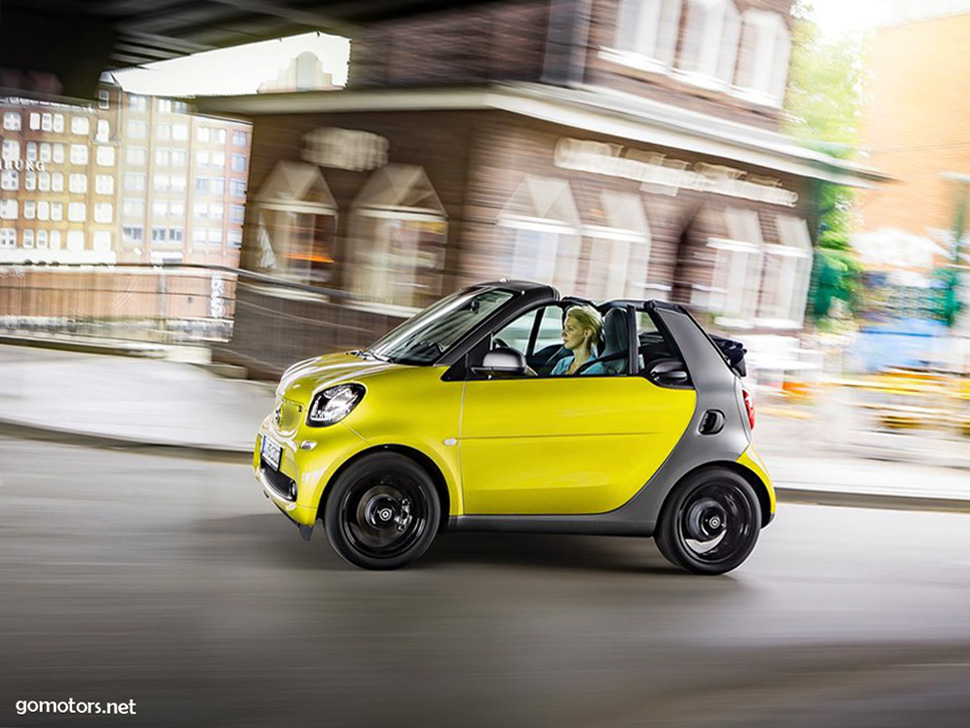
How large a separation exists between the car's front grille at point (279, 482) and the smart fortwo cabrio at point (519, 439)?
2 centimetres

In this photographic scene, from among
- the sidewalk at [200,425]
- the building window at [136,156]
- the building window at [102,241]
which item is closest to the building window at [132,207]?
the building window at [136,156]

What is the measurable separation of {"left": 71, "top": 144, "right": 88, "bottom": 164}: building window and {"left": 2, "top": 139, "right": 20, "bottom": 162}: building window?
32.4 inches

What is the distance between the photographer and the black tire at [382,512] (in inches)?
245

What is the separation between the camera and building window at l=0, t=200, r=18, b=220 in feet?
57.5

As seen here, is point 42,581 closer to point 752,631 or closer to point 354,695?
point 354,695

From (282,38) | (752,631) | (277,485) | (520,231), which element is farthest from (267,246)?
(752,631)

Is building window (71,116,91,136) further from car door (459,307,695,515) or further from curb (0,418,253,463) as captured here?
car door (459,307,695,515)

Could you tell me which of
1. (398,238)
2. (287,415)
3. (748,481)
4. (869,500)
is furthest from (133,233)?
(748,481)

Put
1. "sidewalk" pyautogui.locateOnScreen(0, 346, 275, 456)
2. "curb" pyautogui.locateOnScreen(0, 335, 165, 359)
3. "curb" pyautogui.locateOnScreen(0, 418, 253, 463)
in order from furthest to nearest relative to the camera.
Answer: "curb" pyautogui.locateOnScreen(0, 335, 165, 359) → "sidewalk" pyautogui.locateOnScreen(0, 346, 275, 456) → "curb" pyautogui.locateOnScreen(0, 418, 253, 463)

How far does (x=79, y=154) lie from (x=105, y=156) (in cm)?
40

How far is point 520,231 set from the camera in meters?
15.4

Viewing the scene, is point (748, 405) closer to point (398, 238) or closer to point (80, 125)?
point (398, 238)

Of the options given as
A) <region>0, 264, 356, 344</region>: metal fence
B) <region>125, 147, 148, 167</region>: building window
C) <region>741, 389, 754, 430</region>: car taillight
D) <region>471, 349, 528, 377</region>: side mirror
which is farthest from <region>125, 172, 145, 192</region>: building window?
<region>741, 389, 754, 430</region>: car taillight

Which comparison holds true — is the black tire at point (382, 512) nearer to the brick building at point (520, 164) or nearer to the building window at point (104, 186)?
the brick building at point (520, 164)
